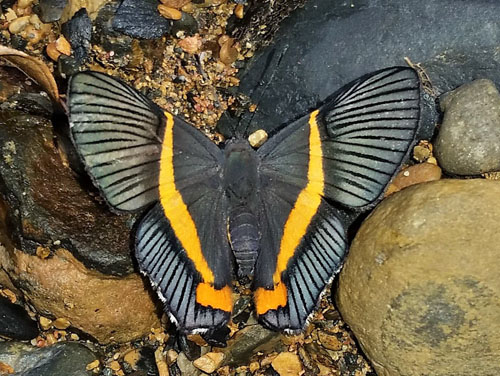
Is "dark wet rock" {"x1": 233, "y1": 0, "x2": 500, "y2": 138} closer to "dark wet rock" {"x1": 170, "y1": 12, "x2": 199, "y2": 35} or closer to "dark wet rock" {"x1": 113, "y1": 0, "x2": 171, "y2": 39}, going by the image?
"dark wet rock" {"x1": 170, "y1": 12, "x2": 199, "y2": 35}

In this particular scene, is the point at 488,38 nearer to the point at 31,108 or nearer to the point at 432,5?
the point at 432,5

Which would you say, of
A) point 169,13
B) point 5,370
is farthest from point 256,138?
point 5,370

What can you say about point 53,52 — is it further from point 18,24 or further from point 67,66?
point 18,24

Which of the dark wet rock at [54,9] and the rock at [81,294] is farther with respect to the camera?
the dark wet rock at [54,9]

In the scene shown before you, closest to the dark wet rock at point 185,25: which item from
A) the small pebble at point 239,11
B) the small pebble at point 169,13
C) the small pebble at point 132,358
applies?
the small pebble at point 169,13

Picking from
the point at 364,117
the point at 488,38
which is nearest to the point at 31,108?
the point at 364,117

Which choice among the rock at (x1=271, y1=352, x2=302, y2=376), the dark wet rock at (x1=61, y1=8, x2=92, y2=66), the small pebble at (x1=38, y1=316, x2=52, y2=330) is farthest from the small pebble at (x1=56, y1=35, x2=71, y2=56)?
the rock at (x1=271, y1=352, x2=302, y2=376)

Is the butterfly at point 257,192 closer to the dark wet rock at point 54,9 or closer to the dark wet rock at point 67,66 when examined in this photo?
the dark wet rock at point 67,66
